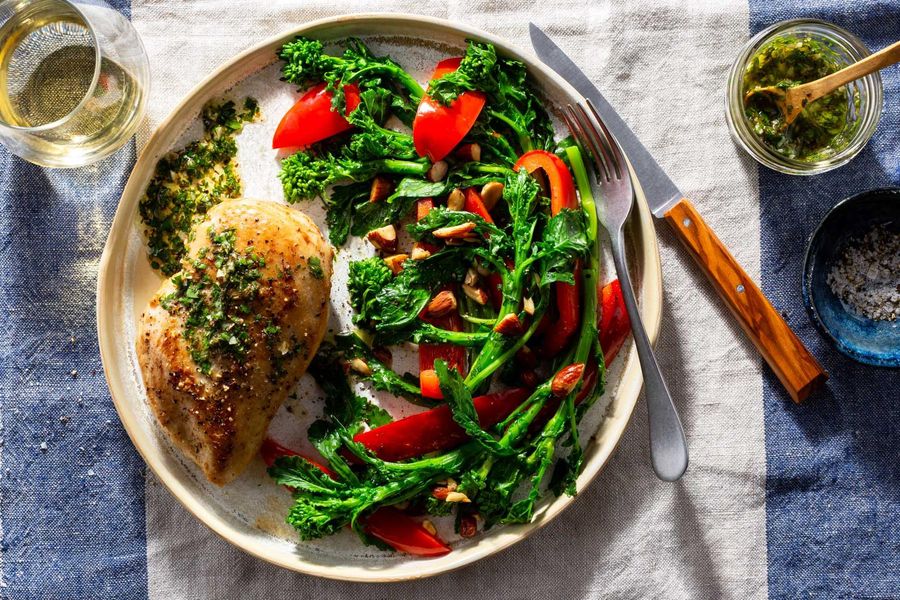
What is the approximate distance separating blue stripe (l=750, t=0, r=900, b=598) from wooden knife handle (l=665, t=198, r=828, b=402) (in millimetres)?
124

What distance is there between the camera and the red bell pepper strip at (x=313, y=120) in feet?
11.9

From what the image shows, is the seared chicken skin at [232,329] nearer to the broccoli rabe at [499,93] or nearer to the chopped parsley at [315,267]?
the chopped parsley at [315,267]

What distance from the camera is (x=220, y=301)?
330cm

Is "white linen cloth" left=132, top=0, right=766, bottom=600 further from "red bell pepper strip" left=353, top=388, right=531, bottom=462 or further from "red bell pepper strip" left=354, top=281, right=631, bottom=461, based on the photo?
"red bell pepper strip" left=353, top=388, right=531, bottom=462

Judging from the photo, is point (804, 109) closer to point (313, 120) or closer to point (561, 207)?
point (561, 207)

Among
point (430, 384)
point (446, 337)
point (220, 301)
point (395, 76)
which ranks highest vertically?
point (395, 76)

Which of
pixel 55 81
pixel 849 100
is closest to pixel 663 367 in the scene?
pixel 849 100

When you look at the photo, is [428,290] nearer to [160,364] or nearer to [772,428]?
[160,364]

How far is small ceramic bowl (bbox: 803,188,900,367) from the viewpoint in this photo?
374 centimetres

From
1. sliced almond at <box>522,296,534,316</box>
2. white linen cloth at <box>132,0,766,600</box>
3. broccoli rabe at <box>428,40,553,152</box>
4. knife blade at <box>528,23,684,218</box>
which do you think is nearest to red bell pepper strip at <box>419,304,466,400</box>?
sliced almond at <box>522,296,534,316</box>

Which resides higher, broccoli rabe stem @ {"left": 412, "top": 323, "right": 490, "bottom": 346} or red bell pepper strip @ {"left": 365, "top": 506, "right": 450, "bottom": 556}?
broccoli rabe stem @ {"left": 412, "top": 323, "right": 490, "bottom": 346}

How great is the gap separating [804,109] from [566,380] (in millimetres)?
1756

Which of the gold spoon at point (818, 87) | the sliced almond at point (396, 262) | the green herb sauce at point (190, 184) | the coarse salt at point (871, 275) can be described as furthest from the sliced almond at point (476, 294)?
the coarse salt at point (871, 275)

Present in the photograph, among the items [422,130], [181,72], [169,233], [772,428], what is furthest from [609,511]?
[181,72]
